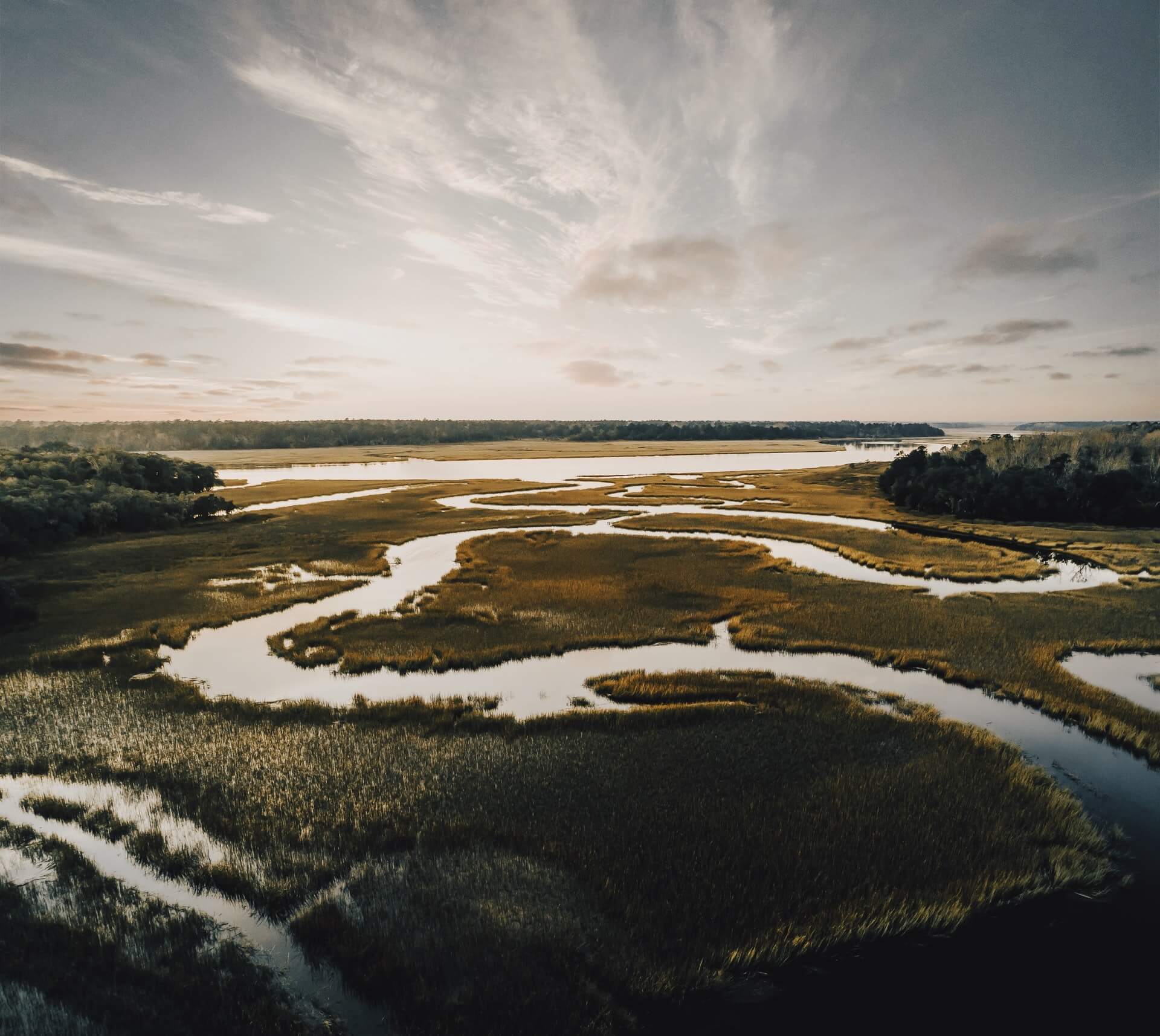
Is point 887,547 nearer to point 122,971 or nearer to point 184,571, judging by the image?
point 122,971

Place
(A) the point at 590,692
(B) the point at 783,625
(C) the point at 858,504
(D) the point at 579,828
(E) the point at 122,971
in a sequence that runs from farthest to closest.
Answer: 1. (C) the point at 858,504
2. (B) the point at 783,625
3. (A) the point at 590,692
4. (D) the point at 579,828
5. (E) the point at 122,971

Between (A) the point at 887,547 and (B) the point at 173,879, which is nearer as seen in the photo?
(B) the point at 173,879

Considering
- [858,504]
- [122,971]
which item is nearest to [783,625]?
[122,971]

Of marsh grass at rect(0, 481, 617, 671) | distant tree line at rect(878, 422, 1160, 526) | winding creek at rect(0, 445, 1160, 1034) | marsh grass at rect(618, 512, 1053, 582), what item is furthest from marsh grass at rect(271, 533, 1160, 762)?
distant tree line at rect(878, 422, 1160, 526)

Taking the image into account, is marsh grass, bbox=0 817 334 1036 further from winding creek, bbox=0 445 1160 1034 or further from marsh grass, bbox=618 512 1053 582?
marsh grass, bbox=618 512 1053 582

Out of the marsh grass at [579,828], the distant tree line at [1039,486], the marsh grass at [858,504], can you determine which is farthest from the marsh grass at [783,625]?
the distant tree line at [1039,486]

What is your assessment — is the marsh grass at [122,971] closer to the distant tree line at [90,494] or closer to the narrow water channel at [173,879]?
the narrow water channel at [173,879]

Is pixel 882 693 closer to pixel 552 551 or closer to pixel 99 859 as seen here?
pixel 99 859
